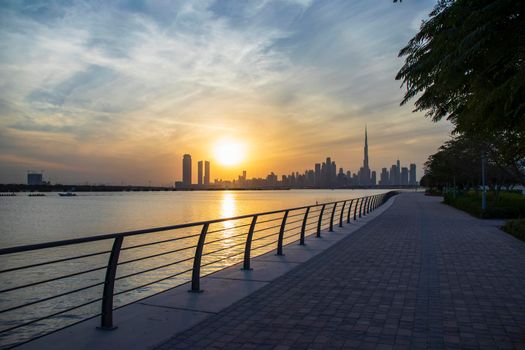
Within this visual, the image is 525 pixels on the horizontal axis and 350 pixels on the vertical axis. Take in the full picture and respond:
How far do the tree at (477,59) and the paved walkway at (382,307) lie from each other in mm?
2664

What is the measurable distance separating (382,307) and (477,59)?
3.81 metres

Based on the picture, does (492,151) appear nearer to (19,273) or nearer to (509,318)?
(509,318)

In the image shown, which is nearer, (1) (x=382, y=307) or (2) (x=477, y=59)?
(2) (x=477, y=59)

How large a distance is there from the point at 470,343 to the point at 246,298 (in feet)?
11.1

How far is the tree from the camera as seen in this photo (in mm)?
4301

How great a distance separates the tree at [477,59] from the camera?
14.1 feet

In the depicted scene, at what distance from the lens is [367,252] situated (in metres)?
12.5

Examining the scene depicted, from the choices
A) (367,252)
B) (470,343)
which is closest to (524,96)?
(470,343)

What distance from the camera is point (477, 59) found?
4785 millimetres

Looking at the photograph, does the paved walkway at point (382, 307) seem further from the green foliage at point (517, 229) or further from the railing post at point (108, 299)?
the green foliage at point (517, 229)

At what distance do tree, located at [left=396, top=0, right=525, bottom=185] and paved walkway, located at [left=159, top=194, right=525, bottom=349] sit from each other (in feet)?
8.74

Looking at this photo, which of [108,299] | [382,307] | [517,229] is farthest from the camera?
[517,229]

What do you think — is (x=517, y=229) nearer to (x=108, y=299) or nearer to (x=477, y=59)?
(x=477, y=59)

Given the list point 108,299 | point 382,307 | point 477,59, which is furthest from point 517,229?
point 108,299
